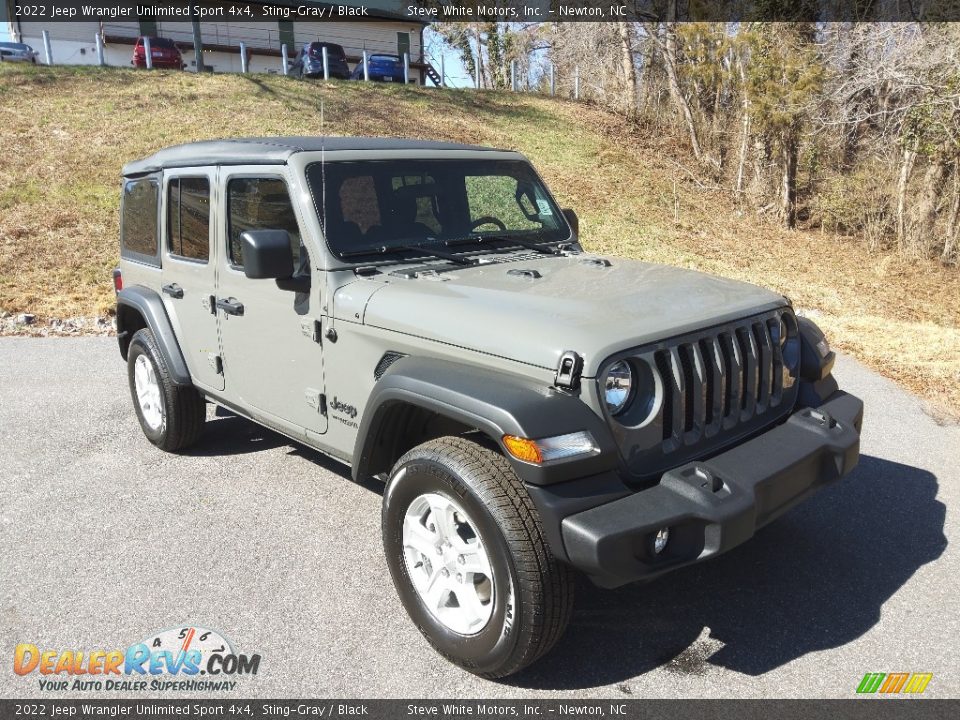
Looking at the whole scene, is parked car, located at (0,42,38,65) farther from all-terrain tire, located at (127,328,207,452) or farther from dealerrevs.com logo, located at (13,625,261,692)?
dealerrevs.com logo, located at (13,625,261,692)

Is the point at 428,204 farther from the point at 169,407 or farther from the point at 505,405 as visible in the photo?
the point at 169,407

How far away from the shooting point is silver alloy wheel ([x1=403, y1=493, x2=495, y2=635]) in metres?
2.95

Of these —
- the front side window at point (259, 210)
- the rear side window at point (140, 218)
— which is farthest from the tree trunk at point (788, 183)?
the front side window at point (259, 210)

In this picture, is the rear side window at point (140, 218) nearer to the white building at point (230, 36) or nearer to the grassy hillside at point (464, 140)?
the grassy hillside at point (464, 140)

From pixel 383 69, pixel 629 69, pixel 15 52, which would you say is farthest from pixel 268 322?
pixel 15 52

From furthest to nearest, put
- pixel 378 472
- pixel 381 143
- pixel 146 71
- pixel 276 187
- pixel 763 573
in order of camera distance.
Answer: pixel 146 71
pixel 381 143
pixel 276 187
pixel 763 573
pixel 378 472

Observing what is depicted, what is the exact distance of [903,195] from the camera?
1524 cm

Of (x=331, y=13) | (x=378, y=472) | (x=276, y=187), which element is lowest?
(x=378, y=472)

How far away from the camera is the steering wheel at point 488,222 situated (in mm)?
4344

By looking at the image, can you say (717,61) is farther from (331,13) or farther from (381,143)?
(331,13)

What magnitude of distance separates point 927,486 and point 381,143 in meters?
3.74

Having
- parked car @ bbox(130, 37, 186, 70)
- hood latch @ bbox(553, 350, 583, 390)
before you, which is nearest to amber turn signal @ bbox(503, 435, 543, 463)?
hood latch @ bbox(553, 350, 583, 390)

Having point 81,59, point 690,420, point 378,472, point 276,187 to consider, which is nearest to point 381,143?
point 276,187

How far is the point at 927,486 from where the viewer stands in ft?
15.2
